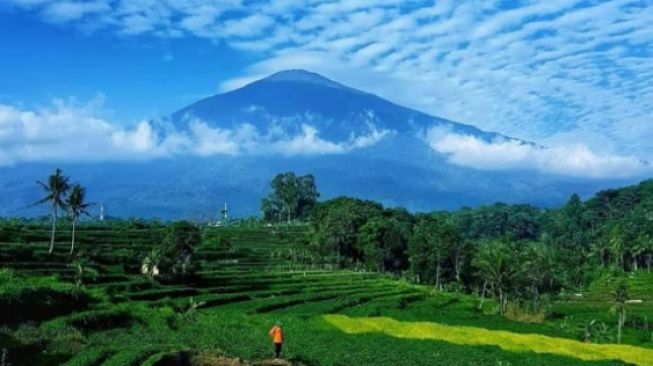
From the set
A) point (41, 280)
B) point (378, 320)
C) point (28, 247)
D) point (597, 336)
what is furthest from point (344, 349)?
point (28, 247)

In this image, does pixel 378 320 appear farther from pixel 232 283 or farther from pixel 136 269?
pixel 136 269

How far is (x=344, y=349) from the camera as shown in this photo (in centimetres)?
3644

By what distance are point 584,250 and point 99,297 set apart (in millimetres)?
134957

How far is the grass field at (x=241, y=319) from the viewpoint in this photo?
33.9m

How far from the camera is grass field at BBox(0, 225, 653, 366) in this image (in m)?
33.9

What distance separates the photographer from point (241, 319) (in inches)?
1898

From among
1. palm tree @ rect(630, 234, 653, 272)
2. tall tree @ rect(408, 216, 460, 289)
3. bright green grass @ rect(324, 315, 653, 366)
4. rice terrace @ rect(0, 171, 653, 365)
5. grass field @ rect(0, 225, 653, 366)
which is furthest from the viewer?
palm tree @ rect(630, 234, 653, 272)

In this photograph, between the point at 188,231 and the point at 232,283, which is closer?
the point at 232,283

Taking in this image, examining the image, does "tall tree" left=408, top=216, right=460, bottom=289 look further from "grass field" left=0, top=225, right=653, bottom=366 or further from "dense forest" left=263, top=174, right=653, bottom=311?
"grass field" left=0, top=225, right=653, bottom=366

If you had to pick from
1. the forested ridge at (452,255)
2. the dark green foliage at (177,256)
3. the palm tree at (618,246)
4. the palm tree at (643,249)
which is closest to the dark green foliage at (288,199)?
the forested ridge at (452,255)

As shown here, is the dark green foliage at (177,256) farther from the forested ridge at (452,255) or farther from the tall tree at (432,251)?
the tall tree at (432,251)

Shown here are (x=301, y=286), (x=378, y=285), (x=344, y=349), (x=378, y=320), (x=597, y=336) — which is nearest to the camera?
(x=344, y=349)

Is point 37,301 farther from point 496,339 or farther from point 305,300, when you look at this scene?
point 305,300

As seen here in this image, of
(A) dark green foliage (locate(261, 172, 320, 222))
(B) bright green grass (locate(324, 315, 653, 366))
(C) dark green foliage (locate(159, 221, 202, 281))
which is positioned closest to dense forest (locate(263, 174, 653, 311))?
(C) dark green foliage (locate(159, 221, 202, 281))
